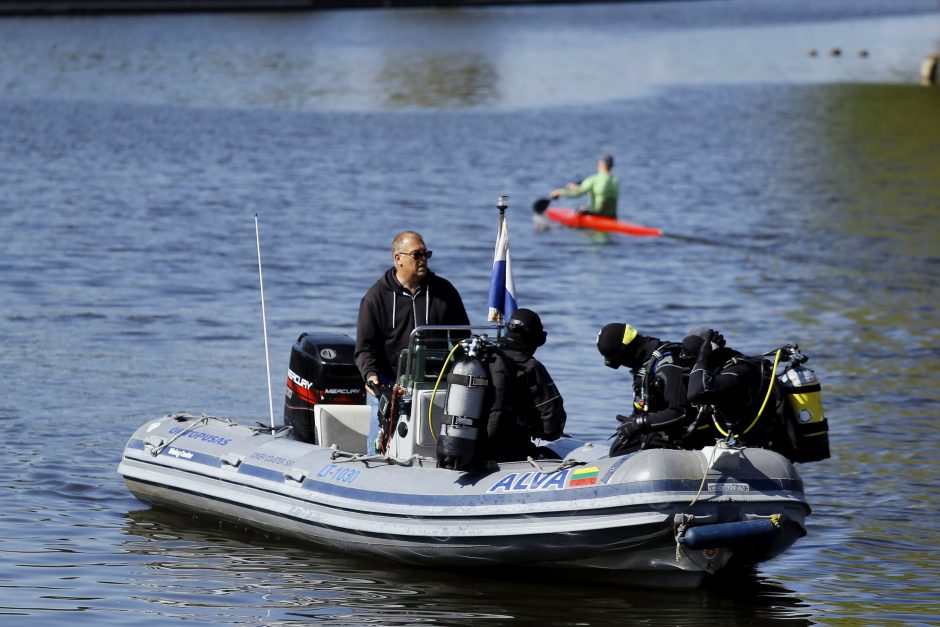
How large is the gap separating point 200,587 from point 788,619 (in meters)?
3.57

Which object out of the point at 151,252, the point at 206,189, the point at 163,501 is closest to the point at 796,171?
the point at 206,189

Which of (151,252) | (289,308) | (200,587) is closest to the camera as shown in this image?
(200,587)

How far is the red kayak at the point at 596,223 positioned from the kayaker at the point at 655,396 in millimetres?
17509

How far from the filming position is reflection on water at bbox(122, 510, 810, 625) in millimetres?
9586

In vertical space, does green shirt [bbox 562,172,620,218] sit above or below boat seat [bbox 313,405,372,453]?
above

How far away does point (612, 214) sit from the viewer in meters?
28.0

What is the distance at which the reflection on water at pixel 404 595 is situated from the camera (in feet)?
31.4

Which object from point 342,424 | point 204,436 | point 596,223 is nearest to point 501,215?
point 342,424

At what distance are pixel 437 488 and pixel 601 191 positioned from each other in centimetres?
1801

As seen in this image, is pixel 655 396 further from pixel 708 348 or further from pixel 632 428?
pixel 708 348

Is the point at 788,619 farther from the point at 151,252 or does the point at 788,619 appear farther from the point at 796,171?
the point at 796,171

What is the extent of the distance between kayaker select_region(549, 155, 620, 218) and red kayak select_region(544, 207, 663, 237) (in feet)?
0.46

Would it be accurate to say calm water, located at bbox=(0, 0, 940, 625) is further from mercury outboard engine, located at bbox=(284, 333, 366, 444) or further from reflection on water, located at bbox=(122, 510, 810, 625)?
mercury outboard engine, located at bbox=(284, 333, 366, 444)

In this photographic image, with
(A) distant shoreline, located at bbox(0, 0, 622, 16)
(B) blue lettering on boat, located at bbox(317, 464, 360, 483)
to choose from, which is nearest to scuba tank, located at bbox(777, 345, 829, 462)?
(B) blue lettering on boat, located at bbox(317, 464, 360, 483)
